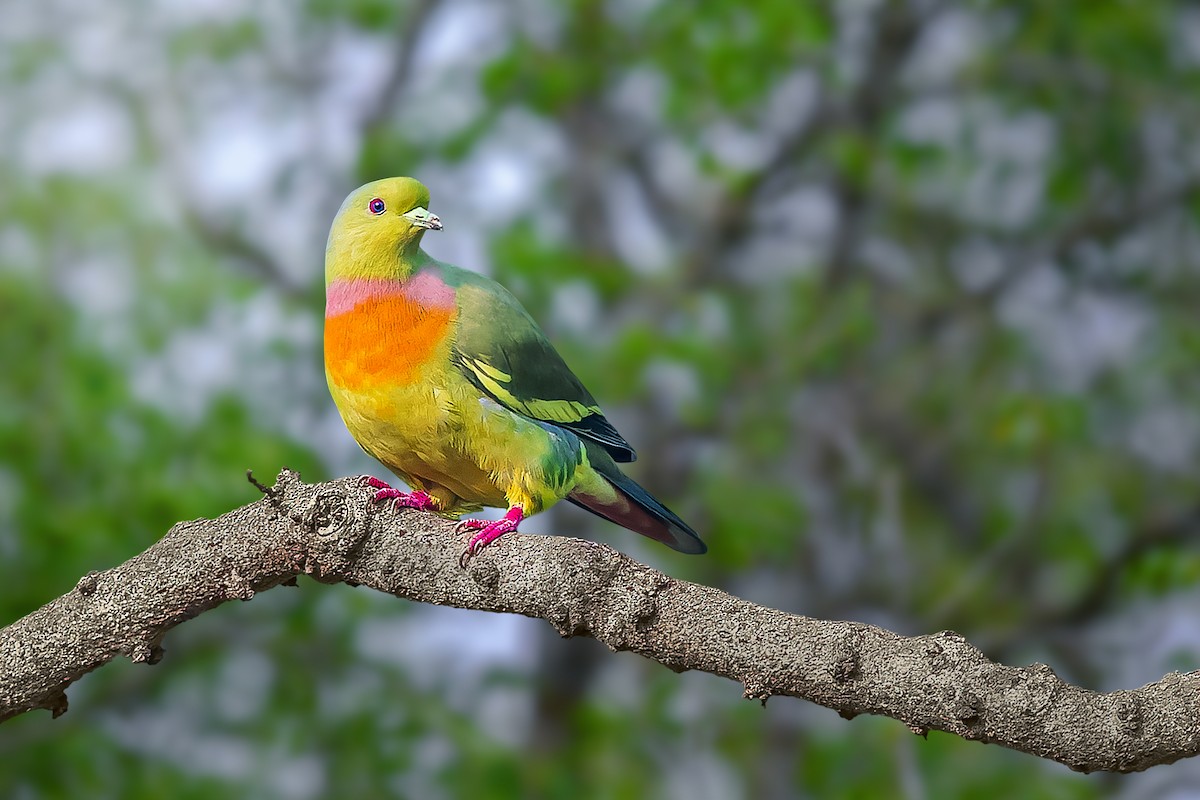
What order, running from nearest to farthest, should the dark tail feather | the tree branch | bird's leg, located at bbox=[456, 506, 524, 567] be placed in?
the tree branch
bird's leg, located at bbox=[456, 506, 524, 567]
the dark tail feather

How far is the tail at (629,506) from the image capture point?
186 cm

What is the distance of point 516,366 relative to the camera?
1.85 m

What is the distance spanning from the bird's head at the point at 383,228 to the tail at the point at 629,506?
0.42 meters

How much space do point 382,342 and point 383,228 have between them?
6.3 inches

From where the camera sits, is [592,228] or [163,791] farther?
[592,228]

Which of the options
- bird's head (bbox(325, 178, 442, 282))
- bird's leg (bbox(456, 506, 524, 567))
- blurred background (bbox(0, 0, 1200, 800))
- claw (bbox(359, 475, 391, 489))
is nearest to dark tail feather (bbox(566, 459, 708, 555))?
bird's leg (bbox(456, 506, 524, 567))

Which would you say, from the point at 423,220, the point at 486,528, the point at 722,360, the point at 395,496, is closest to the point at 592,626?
the point at 486,528

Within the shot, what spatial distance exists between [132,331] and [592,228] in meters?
1.77

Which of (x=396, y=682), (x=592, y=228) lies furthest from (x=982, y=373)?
(x=396, y=682)

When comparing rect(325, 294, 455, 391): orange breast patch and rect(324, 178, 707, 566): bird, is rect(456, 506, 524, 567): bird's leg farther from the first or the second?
rect(325, 294, 455, 391): orange breast patch

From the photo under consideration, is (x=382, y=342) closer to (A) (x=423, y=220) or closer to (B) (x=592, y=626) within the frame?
(A) (x=423, y=220)

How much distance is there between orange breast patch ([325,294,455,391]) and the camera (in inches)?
69.5

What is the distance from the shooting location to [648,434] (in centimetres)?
460

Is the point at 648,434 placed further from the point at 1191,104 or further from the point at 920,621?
the point at 1191,104
